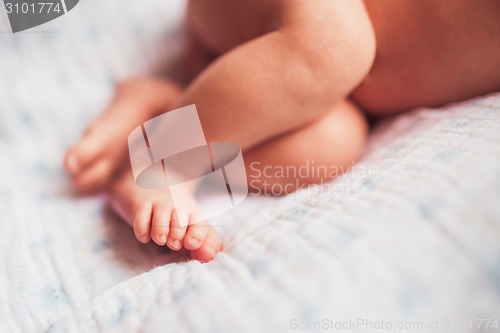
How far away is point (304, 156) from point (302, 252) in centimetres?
22

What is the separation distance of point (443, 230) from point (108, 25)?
0.68 metres

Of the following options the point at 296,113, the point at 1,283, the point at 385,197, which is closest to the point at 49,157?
the point at 1,283

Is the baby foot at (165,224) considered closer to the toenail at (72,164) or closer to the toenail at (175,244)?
the toenail at (175,244)

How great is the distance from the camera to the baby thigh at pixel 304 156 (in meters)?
0.56

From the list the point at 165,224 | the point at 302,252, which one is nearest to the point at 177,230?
the point at 165,224

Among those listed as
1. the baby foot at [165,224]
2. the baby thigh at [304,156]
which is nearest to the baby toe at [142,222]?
the baby foot at [165,224]

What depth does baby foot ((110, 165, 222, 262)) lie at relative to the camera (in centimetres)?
48

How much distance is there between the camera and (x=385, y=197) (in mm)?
385

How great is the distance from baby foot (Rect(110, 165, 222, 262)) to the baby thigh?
0.36 ft

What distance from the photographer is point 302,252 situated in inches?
14.2

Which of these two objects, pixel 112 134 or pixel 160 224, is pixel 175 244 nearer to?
pixel 160 224

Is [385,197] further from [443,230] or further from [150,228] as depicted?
[150,228]

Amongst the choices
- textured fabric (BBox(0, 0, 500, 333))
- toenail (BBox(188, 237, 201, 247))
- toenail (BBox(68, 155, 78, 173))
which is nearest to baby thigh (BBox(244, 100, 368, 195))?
textured fabric (BBox(0, 0, 500, 333))

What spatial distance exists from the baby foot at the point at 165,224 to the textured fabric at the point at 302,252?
0.07 ft
